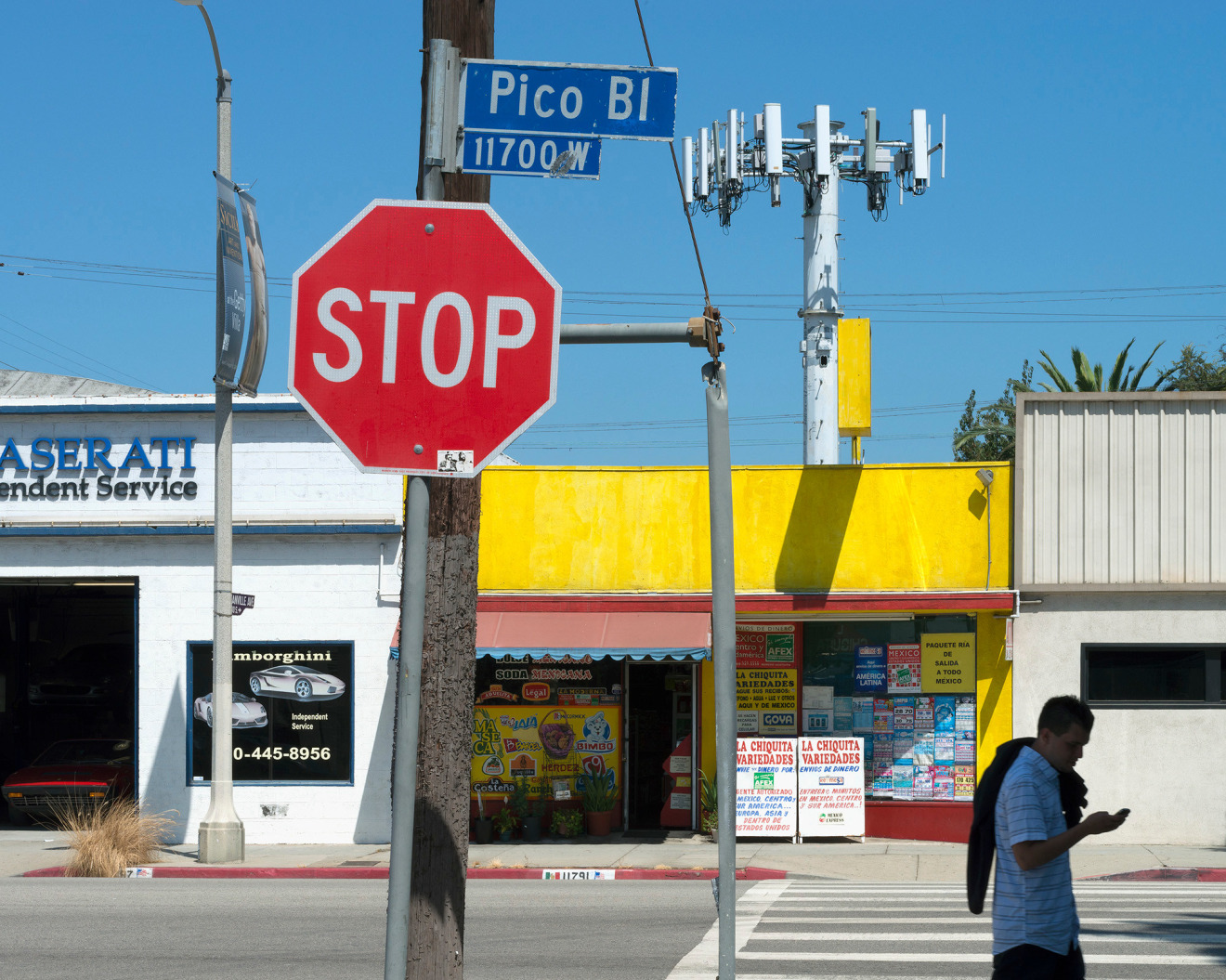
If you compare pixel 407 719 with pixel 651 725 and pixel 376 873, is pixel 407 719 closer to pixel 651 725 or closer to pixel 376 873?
pixel 376 873

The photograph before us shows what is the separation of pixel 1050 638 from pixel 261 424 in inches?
439

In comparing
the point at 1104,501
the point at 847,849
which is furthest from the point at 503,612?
the point at 1104,501

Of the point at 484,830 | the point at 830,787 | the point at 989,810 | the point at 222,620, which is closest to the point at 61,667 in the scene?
the point at 222,620

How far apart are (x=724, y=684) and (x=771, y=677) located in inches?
574

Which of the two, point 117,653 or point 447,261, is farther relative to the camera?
point 117,653

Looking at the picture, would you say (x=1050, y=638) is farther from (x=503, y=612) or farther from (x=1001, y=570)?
(x=503, y=612)

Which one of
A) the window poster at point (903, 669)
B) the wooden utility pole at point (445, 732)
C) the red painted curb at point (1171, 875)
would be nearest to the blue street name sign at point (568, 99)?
the wooden utility pole at point (445, 732)

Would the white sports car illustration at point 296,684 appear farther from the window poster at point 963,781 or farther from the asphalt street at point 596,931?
the window poster at point 963,781

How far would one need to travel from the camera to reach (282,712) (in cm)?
1877

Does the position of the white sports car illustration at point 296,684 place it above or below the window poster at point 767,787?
above

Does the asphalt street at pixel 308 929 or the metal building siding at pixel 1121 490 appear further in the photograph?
the metal building siding at pixel 1121 490

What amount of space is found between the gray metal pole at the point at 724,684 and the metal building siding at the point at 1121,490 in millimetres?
14349

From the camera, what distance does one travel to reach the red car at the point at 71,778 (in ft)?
65.2

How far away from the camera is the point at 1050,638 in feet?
59.0
